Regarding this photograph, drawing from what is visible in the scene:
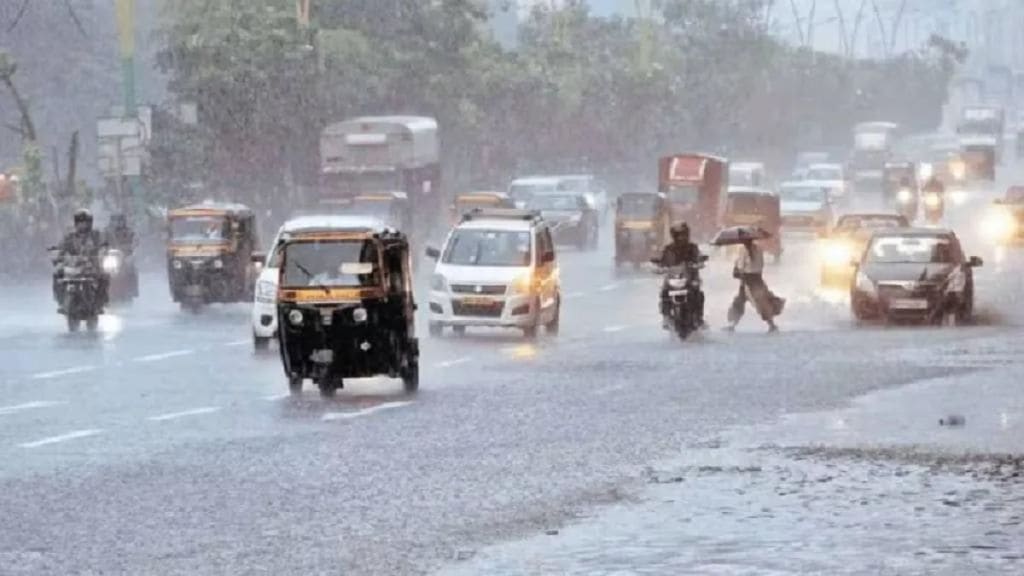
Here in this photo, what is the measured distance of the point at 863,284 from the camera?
1638 inches

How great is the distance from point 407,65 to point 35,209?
26078mm

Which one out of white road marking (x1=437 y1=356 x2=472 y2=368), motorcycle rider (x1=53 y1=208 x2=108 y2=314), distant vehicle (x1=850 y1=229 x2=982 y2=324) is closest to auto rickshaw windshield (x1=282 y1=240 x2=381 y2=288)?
white road marking (x1=437 y1=356 x2=472 y2=368)

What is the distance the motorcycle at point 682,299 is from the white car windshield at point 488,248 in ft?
7.84

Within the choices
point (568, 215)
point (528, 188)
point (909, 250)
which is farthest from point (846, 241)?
point (528, 188)

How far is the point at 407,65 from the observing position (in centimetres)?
8844

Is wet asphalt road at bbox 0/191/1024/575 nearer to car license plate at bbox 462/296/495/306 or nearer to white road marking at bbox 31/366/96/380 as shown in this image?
white road marking at bbox 31/366/96/380

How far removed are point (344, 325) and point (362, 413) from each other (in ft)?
7.98

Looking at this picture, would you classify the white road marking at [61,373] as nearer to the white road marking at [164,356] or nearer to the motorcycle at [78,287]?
the white road marking at [164,356]

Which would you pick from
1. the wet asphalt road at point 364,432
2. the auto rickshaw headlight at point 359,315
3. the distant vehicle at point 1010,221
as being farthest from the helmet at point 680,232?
the distant vehicle at point 1010,221

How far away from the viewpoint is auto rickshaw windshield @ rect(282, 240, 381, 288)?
27.9m

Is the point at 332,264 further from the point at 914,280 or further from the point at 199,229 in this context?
the point at 199,229

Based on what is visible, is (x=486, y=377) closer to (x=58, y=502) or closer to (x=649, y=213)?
(x=58, y=502)

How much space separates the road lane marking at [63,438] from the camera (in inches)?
873

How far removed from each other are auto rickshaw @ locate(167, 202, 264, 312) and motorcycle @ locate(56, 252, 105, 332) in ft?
21.6
